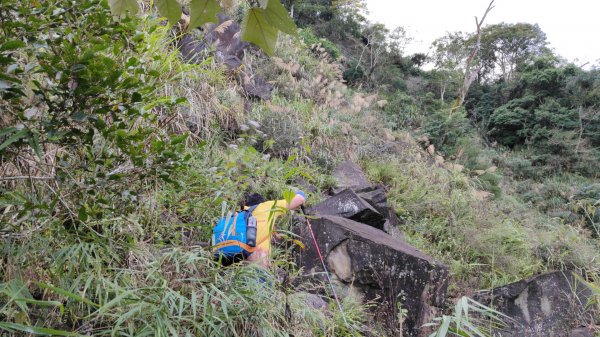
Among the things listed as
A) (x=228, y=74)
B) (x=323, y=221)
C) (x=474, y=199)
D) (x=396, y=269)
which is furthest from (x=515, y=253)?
(x=228, y=74)

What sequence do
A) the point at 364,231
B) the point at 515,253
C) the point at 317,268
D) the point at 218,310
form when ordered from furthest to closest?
the point at 515,253 → the point at 364,231 → the point at 317,268 → the point at 218,310

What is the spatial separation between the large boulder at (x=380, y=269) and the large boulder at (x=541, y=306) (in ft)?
2.55

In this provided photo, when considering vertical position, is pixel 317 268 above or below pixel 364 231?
below

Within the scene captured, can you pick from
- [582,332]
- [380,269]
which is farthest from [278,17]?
[582,332]

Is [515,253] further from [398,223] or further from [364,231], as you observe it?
[364,231]

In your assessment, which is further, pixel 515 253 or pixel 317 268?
pixel 515 253

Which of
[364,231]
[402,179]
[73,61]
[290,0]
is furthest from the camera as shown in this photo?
[290,0]

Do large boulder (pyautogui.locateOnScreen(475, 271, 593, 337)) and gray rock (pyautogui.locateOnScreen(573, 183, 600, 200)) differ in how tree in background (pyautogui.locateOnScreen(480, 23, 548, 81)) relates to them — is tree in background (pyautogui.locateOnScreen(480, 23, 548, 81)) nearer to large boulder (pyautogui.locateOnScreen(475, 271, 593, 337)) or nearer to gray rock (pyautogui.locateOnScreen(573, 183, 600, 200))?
gray rock (pyautogui.locateOnScreen(573, 183, 600, 200))

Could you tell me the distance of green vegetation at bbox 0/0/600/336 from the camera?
4.59 feet

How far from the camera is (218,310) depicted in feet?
6.04

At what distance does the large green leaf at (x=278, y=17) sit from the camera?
639 mm

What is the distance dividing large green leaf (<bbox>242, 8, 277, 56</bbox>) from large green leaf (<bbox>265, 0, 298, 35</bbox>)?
0.01 metres

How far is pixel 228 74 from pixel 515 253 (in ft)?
15.8

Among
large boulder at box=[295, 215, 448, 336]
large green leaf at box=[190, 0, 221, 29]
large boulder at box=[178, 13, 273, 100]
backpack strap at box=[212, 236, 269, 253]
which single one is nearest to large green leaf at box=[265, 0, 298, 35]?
large green leaf at box=[190, 0, 221, 29]
